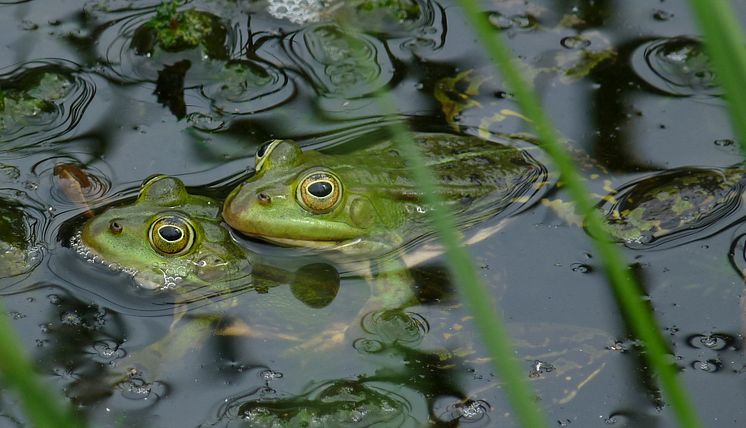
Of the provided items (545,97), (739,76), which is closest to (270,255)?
(545,97)

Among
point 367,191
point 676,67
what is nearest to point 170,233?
point 367,191

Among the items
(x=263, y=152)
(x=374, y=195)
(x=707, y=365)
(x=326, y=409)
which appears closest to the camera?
(x=326, y=409)

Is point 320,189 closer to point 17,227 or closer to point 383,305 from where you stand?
point 383,305

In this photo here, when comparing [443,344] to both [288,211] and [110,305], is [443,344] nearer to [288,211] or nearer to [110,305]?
[288,211]

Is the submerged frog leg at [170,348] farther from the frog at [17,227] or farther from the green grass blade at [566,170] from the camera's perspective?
the green grass blade at [566,170]

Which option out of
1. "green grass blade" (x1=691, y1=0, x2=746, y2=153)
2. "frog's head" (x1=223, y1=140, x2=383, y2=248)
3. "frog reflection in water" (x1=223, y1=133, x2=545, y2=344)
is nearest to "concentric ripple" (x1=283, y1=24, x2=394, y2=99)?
"frog reflection in water" (x1=223, y1=133, x2=545, y2=344)

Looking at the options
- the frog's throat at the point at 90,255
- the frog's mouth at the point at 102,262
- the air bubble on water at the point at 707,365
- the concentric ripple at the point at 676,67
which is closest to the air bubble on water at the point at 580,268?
the air bubble on water at the point at 707,365

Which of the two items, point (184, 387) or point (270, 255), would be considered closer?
point (184, 387)
